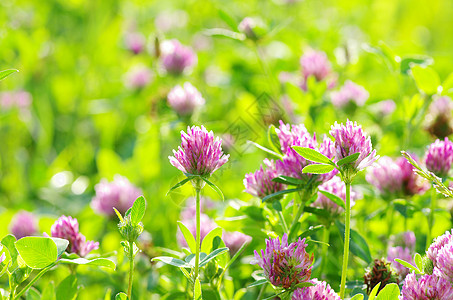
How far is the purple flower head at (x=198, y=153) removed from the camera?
0.78 metres

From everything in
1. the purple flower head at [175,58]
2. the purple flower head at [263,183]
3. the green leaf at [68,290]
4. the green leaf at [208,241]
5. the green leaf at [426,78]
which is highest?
the purple flower head at [175,58]

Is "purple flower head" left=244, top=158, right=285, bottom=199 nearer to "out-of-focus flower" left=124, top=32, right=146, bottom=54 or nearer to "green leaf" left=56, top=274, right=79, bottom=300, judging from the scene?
"green leaf" left=56, top=274, right=79, bottom=300

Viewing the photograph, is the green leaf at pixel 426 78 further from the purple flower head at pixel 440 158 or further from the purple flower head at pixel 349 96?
the purple flower head at pixel 349 96

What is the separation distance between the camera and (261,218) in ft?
3.30

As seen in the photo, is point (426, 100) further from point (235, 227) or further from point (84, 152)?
point (84, 152)

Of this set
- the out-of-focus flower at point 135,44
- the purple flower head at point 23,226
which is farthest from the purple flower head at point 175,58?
the out-of-focus flower at point 135,44

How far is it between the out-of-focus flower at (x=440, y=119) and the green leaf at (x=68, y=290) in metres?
0.89

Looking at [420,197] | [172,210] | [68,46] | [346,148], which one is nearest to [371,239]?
[420,197]

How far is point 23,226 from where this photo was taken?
1.35 metres

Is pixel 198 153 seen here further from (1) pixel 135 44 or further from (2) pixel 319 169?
(1) pixel 135 44

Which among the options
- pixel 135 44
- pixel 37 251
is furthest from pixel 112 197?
pixel 135 44

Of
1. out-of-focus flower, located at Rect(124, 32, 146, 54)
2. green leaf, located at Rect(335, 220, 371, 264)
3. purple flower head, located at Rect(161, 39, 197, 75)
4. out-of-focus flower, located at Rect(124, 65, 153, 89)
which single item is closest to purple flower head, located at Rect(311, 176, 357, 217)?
green leaf, located at Rect(335, 220, 371, 264)

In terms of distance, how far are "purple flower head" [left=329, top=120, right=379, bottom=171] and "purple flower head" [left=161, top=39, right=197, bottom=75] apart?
1.10 meters

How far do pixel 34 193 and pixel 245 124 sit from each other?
2.56ft
